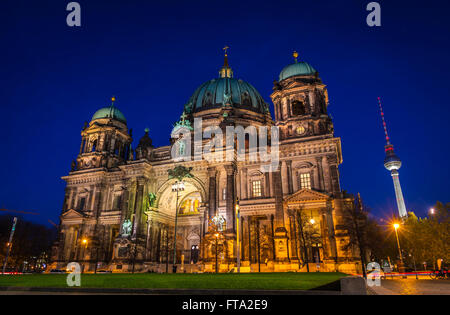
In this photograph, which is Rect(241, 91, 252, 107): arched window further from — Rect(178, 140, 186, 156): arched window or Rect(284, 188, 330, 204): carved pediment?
Rect(284, 188, 330, 204): carved pediment

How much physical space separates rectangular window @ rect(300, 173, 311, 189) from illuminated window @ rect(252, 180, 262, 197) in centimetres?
600

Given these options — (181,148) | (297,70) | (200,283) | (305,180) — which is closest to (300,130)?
(305,180)

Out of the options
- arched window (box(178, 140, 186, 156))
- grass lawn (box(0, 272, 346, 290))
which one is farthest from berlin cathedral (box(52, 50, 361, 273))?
grass lawn (box(0, 272, 346, 290))

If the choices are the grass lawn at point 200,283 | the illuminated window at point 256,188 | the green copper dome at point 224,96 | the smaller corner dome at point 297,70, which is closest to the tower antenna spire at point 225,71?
the green copper dome at point 224,96

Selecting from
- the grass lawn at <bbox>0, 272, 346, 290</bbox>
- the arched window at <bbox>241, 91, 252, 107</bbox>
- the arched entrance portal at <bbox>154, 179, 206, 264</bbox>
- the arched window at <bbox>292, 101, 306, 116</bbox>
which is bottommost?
the grass lawn at <bbox>0, 272, 346, 290</bbox>

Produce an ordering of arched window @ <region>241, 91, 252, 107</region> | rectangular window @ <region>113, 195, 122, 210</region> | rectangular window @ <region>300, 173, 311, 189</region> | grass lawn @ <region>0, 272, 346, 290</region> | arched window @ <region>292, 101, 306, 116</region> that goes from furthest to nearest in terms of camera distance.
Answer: arched window @ <region>241, 91, 252, 107</region> < rectangular window @ <region>113, 195, 122, 210</region> < arched window @ <region>292, 101, 306, 116</region> < rectangular window @ <region>300, 173, 311, 189</region> < grass lawn @ <region>0, 272, 346, 290</region>

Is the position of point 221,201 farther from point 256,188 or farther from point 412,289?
point 412,289

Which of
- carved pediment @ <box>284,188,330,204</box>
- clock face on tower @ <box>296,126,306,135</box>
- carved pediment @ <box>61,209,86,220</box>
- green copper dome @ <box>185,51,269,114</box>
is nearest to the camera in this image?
carved pediment @ <box>284,188,330,204</box>

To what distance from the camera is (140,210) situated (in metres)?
47.2

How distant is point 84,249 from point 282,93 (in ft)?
134

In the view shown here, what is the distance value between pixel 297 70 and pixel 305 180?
1784cm

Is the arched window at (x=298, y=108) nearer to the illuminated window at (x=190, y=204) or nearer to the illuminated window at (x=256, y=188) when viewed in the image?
the illuminated window at (x=256, y=188)

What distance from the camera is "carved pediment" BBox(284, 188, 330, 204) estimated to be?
37.6m
